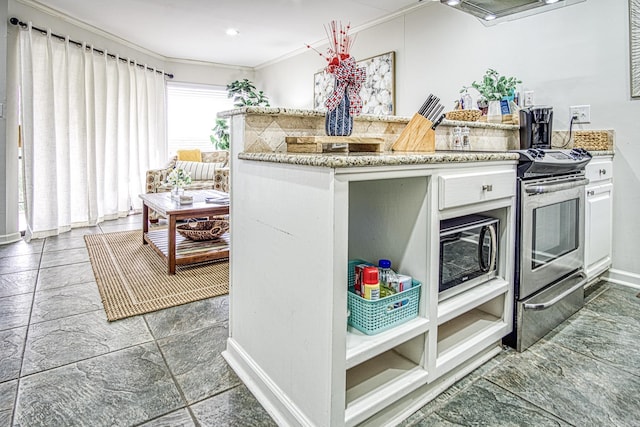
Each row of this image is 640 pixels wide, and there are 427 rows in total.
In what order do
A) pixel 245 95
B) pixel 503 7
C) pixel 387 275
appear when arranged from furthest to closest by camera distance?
pixel 245 95
pixel 503 7
pixel 387 275

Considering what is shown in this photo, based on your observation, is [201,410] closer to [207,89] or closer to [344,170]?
[344,170]

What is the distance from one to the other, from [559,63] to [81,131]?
4.84m

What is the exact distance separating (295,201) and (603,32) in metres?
2.75

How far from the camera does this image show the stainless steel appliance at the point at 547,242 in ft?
5.85

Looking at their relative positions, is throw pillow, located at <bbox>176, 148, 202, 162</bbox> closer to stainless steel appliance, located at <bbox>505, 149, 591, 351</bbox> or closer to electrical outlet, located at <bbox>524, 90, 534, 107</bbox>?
electrical outlet, located at <bbox>524, 90, 534, 107</bbox>

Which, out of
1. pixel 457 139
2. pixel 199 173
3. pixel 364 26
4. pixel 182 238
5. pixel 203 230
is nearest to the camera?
pixel 457 139

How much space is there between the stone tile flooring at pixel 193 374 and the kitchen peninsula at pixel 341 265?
121mm

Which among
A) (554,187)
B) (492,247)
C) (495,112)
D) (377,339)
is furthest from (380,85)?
(377,339)

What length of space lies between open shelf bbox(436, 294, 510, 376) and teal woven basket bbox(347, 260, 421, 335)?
28 centimetres

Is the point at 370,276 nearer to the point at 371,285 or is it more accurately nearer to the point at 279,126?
the point at 371,285

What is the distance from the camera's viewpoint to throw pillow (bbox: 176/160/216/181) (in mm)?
5340

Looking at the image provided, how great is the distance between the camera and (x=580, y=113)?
111 inches

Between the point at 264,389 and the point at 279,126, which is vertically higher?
the point at 279,126

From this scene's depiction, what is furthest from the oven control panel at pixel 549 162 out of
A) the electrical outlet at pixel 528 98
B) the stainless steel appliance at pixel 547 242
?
the electrical outlet at pixel 528 98
